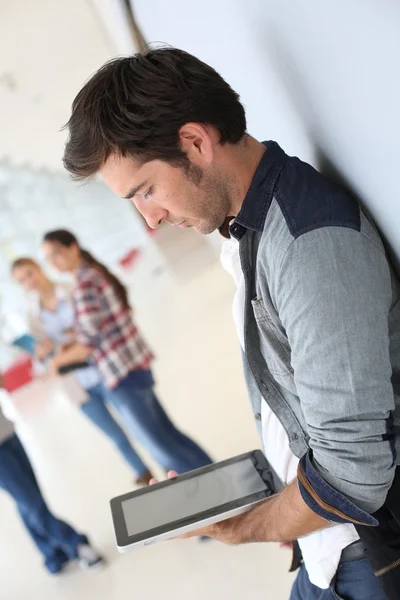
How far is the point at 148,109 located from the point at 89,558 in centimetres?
225

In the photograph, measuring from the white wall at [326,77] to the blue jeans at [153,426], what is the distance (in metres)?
1.50

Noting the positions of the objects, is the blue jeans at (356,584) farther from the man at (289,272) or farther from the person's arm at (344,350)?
the person's arm at (344,350)

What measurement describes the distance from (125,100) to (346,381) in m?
0.55

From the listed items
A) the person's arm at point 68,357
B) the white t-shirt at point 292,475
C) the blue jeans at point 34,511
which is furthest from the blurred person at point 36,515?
the white t-shirt at point 292,475

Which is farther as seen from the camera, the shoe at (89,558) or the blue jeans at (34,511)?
the shoe at (89,558)

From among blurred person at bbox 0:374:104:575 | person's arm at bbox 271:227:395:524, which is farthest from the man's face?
blurred person at bbox 0:374:104:575

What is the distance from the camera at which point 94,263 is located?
259cm

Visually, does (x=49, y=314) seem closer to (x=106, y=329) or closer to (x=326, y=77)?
A: (x=106, y=329)

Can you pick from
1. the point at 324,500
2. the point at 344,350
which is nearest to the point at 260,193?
the point at 344,350

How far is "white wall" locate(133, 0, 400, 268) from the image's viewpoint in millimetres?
625

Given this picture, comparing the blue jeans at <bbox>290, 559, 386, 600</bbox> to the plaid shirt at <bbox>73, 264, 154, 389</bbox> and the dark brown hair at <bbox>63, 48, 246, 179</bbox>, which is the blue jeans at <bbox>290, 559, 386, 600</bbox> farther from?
the plaid shirt at <bbox>73, 264, 154, 389</bbox>

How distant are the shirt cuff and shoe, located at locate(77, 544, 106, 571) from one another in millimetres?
1947

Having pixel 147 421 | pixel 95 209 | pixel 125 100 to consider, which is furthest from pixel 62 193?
pixel 125 100

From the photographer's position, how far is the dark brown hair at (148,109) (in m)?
0.91
